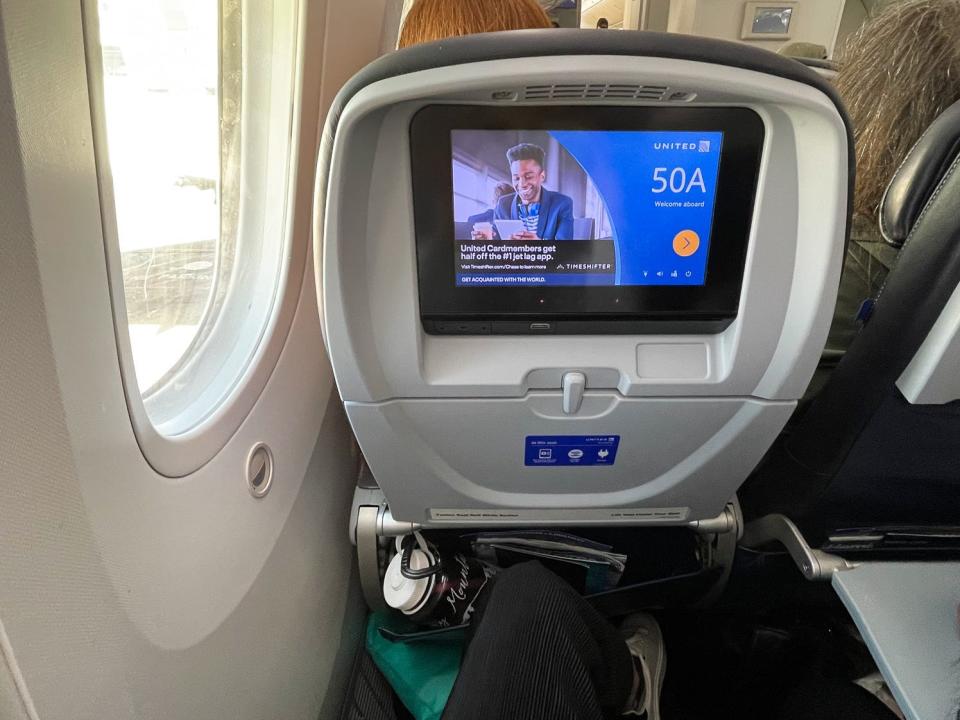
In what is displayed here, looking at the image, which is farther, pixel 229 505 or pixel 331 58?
pixel 331 58

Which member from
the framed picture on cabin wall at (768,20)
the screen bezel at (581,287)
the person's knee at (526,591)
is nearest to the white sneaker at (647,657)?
the person's knee at (526,591)

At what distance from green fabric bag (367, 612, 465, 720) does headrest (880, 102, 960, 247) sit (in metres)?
1.19

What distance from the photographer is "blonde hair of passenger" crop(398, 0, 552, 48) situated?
A: 1.11 meters

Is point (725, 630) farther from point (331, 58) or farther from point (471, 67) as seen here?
point (331, 58)

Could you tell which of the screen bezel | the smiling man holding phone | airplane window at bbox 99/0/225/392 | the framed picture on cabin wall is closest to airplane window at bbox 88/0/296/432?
airplane window at bbox 99/0/225/392

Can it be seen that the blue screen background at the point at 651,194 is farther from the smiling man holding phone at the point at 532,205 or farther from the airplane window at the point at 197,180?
A: the airplane window at the point at 197,180

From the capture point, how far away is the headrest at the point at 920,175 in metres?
0.82

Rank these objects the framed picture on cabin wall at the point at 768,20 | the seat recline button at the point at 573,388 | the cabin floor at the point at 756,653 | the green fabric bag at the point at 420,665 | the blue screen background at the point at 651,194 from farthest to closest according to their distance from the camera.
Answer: the framed picture on cabin wall at the point at 768,20 → the green fabric bag at the point at 420,665 → the cabin floor at the point at 756,653 → the seat recline button at the point at 573,388 → the blue screen background at the point at 651,194

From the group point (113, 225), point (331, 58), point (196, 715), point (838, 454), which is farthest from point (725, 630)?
point (331, 58)

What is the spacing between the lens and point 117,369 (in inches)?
26.6

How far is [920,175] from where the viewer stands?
2.79ft

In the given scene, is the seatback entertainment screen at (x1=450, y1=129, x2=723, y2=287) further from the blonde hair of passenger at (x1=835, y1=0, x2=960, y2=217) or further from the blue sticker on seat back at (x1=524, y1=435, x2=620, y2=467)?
the blonde hair of passenger at (x1=835, y1=0, x2=960, y2=217)

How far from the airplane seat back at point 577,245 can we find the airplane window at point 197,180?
0.99 ft

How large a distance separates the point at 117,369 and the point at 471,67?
55 cm
